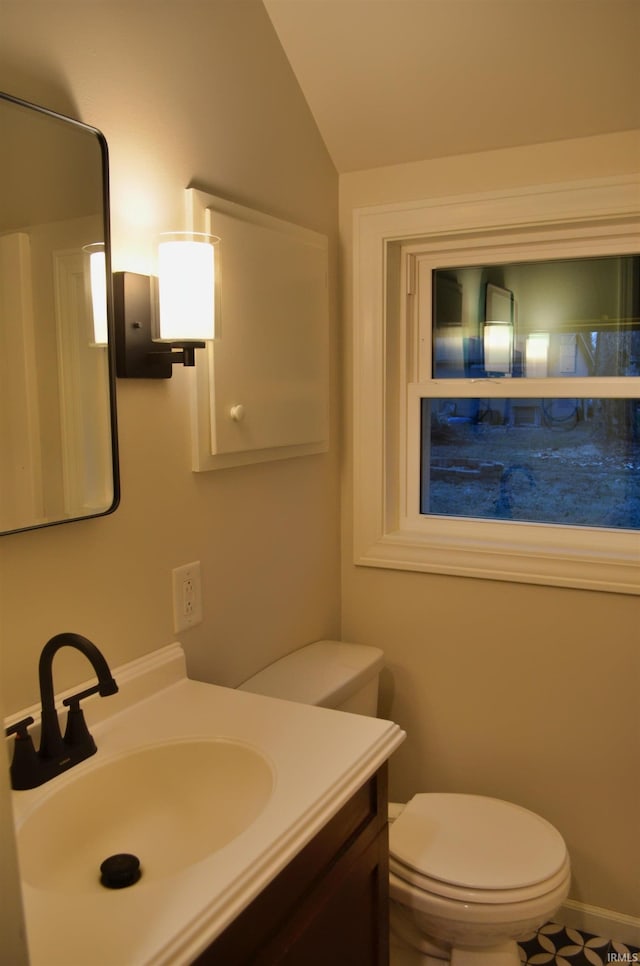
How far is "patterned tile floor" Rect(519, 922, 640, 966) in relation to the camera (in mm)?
1961

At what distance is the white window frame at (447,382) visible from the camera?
6.38ft

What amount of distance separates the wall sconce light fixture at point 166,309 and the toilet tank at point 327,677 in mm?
806

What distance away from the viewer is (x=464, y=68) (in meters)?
1.81

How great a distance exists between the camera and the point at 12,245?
113 centimetres

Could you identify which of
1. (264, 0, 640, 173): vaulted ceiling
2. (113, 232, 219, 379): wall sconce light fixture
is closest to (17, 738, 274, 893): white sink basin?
(113, 232, 219, 379): wall sconce light fixture

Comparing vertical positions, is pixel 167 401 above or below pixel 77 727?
above

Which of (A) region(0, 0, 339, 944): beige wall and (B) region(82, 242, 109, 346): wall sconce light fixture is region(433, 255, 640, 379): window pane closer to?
(A) region(0, 0, 339, 944): beige wall

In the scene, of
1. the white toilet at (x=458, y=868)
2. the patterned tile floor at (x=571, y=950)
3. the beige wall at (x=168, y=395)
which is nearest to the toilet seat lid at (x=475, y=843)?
the white toilet at (x=458, y=868)

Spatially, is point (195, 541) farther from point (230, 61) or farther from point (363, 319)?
point (230, 61)

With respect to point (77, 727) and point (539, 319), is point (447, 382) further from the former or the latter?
point (77, 727)

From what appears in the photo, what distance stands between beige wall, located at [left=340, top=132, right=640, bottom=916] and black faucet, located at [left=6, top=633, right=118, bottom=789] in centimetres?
117

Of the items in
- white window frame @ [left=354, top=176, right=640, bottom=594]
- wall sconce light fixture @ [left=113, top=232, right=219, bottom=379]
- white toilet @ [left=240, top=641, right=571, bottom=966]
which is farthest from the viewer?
white window frame @ [left=354, top=176, right=640, bottom=594]

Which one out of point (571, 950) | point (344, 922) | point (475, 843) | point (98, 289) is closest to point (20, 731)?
point (344, 922)

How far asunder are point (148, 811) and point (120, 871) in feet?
0.61
